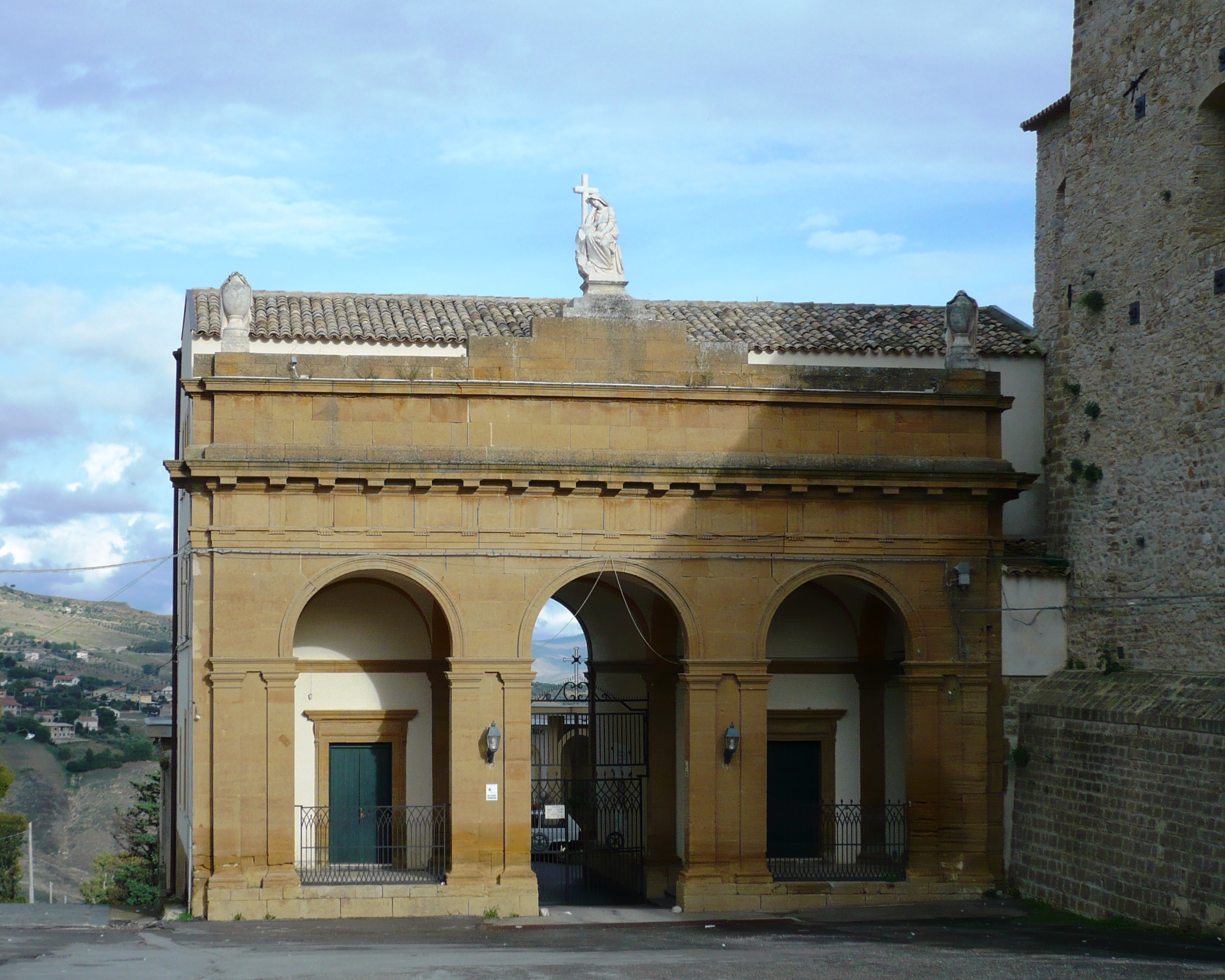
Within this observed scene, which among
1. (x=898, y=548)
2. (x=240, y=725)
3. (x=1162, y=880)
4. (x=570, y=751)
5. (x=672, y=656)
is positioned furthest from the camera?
(x=570, y=751)

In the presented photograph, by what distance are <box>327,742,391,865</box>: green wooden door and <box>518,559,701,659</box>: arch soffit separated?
3.50m

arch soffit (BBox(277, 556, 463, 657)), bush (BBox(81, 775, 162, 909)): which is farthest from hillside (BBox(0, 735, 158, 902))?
arch soffit (BBox(277, 556, 463, 657))

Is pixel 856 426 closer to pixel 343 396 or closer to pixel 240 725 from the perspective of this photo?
pixel 343 396

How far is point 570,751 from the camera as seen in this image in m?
28.5

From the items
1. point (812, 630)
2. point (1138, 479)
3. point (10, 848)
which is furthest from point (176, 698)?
point (10, 848)

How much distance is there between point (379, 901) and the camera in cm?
2002

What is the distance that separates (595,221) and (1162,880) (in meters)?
11.6

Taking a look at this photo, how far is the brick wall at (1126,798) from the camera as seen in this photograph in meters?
17.4

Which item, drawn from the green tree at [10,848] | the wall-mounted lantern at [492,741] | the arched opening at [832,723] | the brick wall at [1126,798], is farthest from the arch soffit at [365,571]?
the green tree at [10,848]

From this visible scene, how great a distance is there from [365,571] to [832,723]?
7935 millimetres

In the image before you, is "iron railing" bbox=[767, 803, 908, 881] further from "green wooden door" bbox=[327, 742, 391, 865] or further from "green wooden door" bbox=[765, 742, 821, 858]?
"green wooden door" bbox=[327, 742, 391, 865]

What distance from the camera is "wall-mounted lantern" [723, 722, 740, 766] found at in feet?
67.9

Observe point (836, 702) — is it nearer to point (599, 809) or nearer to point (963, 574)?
point (963, 574)

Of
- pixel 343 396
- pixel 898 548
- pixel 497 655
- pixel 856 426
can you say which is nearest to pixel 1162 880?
pixel 898 548
